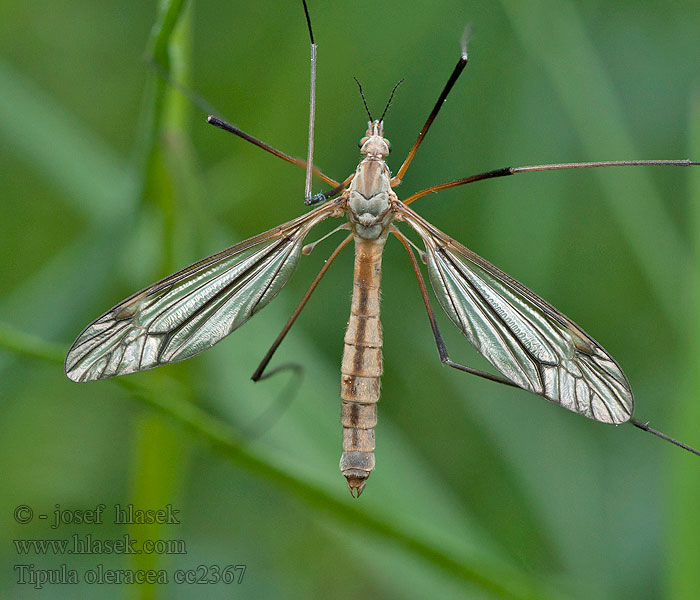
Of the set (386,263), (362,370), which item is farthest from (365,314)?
(386,263)

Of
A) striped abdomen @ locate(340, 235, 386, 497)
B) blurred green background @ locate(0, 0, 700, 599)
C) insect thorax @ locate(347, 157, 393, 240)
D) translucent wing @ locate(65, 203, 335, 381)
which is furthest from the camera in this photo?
blurred green background @ locate(0, 0, 700, 599)

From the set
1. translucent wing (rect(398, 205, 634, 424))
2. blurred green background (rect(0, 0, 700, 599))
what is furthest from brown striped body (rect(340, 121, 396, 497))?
blurred green background (rect(0, 0, 700, 599))

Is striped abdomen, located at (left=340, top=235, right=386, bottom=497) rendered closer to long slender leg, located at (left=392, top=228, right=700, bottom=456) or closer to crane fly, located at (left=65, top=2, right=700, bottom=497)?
crane fly, located at (left=65, top=2, right=700, bottom=497)

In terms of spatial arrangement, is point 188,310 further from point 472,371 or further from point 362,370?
point 472,371

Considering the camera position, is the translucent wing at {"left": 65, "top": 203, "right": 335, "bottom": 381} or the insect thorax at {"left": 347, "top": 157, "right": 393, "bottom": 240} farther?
the insect thorax at {"left": 347, "top": 157, "right": 393, "bottom": 240}

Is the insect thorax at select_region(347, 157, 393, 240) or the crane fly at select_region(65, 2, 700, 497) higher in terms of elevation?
the insect thorax at select_region(347, 157, 393, 240)

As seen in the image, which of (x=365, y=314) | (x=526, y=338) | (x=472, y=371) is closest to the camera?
(x=526, y=338)

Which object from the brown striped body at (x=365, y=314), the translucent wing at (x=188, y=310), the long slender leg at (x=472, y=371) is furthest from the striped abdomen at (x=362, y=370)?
the translucent wing at (x=188, y=310)
